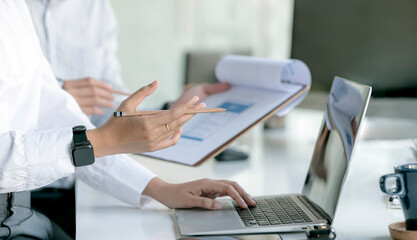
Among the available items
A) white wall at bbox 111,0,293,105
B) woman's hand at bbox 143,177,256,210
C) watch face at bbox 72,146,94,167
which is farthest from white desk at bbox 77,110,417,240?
white wall at bbox 111,0,293,105

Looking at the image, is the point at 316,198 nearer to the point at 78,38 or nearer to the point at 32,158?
the point at 32,158

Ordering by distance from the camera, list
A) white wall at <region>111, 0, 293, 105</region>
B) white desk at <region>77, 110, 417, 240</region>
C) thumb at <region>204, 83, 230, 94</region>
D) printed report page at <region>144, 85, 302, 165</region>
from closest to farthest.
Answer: white desk at <region>77, 110, 417, 240</region>, printed report page at <region>144, 85, 302, 165</region>, thumb at <region>204, 83, 230, 94</region>, white wall at <region>111, 0, 293, 105</region>

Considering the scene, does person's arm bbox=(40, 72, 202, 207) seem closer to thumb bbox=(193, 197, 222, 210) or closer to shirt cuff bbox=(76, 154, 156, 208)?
shirt cuff bbox=(76, 154, 156, 208)

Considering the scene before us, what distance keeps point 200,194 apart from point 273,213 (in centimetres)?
16

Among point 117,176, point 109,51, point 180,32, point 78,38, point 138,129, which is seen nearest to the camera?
point 138,129

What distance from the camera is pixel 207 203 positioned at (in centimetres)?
91

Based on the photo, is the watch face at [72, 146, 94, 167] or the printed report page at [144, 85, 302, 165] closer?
the watch face at [72, 146, 94, 167]

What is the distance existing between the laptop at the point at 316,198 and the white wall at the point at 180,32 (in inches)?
96.0

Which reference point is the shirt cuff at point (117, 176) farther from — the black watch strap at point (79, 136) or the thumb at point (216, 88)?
the thumb at point (216, 88)

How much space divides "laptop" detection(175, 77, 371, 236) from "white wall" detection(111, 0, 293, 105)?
2.44 meters

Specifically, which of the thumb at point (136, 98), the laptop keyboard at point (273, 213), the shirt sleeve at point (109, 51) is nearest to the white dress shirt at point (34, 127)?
the thumb at point (136, 98)

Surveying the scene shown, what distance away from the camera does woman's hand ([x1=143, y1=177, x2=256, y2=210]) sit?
3.00ft

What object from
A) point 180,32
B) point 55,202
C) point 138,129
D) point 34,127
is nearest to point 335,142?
point 138,129

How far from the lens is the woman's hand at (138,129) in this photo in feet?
2.45
